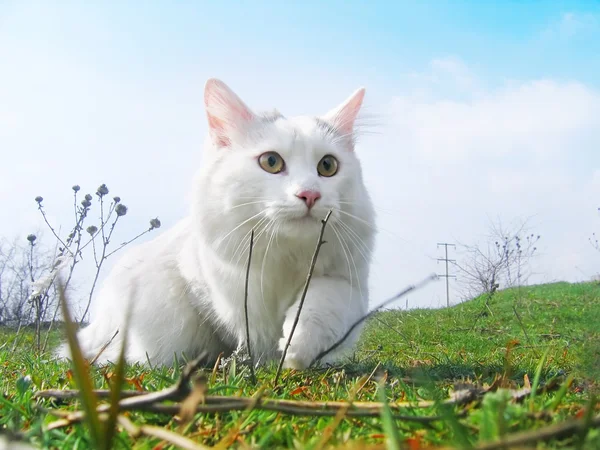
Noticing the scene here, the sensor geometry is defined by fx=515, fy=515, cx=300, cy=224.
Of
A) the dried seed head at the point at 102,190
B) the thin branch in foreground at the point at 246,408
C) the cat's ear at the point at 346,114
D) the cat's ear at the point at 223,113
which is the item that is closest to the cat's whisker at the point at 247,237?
the cat's ear at the point at 223,113

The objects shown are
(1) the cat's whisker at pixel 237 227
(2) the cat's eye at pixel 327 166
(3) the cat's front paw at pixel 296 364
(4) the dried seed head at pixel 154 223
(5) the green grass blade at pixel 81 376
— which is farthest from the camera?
(4) the dried seed head at pixel 154 223

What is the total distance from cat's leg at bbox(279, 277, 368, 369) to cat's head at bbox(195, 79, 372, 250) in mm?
337

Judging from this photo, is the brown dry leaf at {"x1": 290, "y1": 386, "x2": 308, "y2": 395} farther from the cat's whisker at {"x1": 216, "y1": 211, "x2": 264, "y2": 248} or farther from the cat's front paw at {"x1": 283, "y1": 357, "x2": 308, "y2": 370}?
the cat's whisker at {"x1": 216, "y1": 211, "x2": 264, "y2": 248}

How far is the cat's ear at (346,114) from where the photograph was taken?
11.3 ft

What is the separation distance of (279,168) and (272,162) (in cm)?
6

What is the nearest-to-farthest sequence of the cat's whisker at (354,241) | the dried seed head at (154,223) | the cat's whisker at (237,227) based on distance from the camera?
the cat's whisker at (237,227), the cat's whisker at (354,241), the dried seed head at (154,223)

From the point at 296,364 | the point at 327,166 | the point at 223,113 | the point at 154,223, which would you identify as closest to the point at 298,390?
the point at 296,364

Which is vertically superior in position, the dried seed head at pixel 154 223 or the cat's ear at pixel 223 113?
the cat's ear at pixel 223 113

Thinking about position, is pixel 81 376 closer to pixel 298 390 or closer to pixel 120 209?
pixel 298 390

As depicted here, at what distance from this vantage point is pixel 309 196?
264cm

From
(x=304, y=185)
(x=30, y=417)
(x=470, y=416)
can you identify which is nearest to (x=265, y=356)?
(x=304, y=185)

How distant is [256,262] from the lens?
3.01 m

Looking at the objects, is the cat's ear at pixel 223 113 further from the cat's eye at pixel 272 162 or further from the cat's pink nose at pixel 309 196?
the cat's pink nose at pixel 309 196

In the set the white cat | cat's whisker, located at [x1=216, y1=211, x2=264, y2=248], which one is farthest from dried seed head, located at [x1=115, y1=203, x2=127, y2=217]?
cat's whisker, located at [x1=216, y1=211, x2=264, y2=248]
